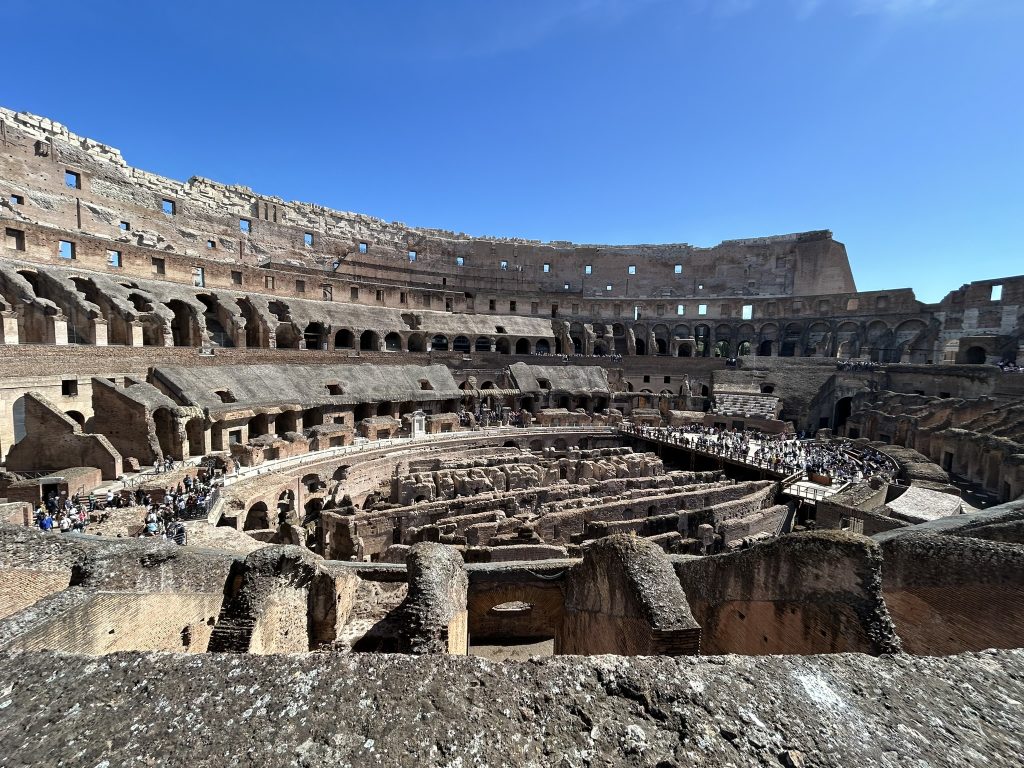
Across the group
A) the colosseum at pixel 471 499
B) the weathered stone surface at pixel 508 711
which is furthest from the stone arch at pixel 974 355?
the weathered stone surface at pixel 508 711

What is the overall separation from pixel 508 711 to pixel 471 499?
14083 millimetres

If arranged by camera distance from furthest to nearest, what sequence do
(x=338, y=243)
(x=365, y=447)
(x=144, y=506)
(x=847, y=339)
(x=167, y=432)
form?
(x=338, y=243), (x=847, y=339), (x=365, y=447), (x=167, y=432), (x=144, y=506)

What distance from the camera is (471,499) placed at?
54.2 feet

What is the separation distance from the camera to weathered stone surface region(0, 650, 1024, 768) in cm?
242

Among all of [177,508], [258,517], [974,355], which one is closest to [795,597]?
[177,508]

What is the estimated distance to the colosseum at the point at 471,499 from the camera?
268 cm

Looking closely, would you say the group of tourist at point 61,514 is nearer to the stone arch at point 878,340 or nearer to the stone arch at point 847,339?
the stone arch at point 878,340

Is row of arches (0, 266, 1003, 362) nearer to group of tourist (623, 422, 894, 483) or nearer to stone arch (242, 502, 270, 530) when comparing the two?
stone arch (242, 502, 270, 530)

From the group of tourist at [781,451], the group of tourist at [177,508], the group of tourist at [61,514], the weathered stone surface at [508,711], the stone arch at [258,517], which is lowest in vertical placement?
the stone arch at [258,517]

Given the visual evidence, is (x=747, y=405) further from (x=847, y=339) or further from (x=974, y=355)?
(x=974, y=355)

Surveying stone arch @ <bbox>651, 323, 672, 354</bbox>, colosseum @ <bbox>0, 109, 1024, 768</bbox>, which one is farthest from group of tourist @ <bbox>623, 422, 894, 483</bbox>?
stone arch @ <bbox>651, 323, 672, 354</bbox>

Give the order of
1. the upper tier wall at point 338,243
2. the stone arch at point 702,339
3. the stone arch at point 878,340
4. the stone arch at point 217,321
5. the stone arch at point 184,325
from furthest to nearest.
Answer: the stone arch at point 702,339 < the stone arch at point 878,340 < the stone arch at point 217,321 < the upper tier wall at point 338,243 < the stone arch at point 184,325

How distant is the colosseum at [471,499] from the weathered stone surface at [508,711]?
2 centimetres

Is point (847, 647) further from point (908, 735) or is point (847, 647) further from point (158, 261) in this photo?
point (158, 261)
